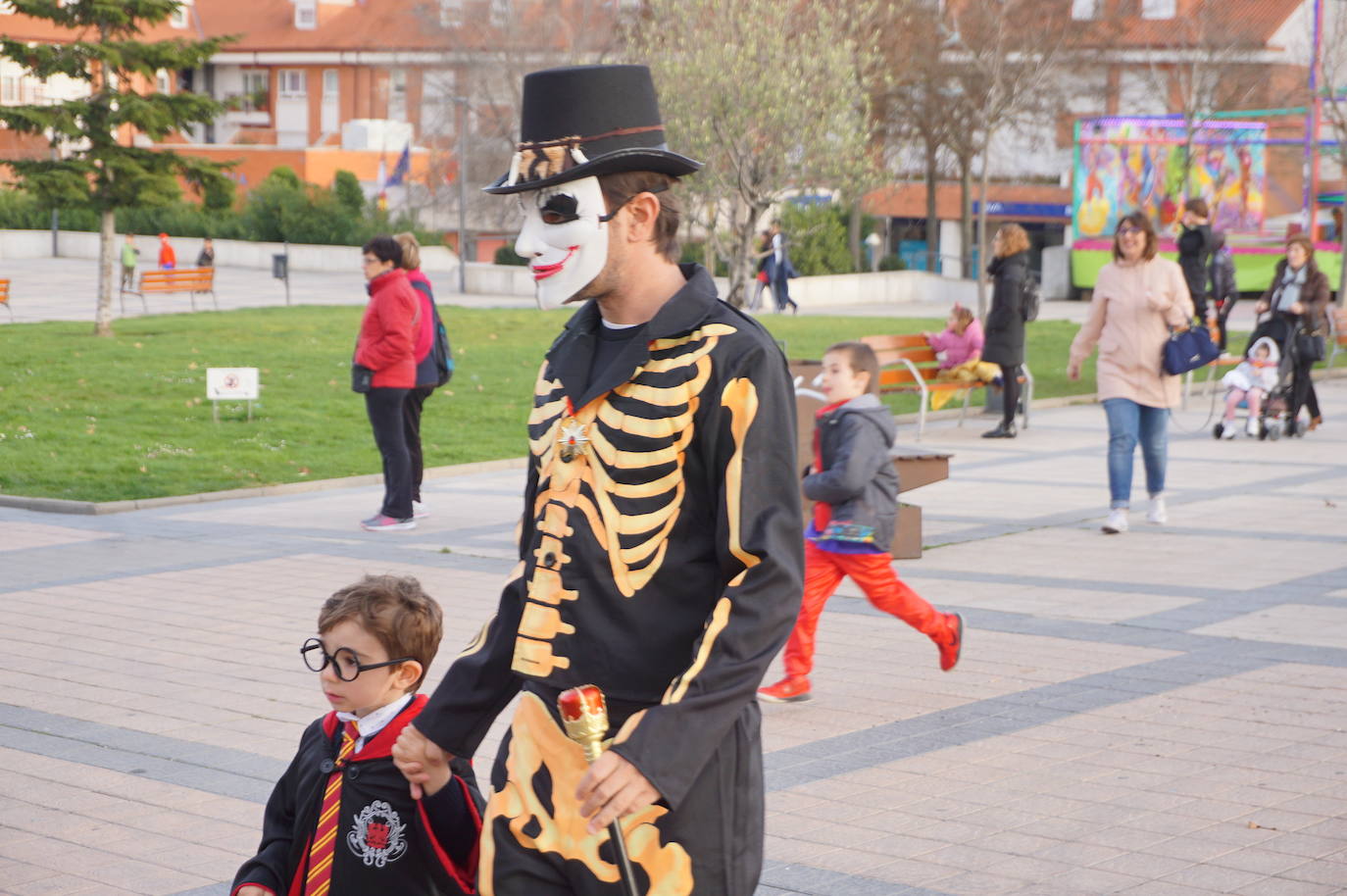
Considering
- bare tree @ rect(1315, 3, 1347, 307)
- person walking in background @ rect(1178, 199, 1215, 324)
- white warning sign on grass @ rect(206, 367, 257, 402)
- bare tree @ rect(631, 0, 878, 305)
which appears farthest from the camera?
bare tree @ rect(1315, 3, 1347, 307)

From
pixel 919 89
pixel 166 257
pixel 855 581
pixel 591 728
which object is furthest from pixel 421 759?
pixel 919 89

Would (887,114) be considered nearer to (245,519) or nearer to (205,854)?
(245,519)

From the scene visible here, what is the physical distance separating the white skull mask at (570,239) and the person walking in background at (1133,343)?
8535 mm

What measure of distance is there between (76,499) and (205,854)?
7950mm

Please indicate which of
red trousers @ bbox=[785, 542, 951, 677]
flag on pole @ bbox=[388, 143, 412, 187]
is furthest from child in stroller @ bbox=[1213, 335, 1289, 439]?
flag on pole @ bbox=[388, 143, 412, 187]

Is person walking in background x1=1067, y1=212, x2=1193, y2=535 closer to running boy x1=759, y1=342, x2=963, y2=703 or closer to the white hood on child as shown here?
running boy x1=759, y1=342, x2=963, y2=703

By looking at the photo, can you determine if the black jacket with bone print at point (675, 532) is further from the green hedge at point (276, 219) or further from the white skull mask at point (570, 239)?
the green hedge at point (276, 219)

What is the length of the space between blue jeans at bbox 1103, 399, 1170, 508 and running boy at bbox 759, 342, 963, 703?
4350mm

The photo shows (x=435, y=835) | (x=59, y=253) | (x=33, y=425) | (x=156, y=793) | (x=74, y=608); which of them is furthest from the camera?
(x=59, y=253)

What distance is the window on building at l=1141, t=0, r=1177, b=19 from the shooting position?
5531 cm

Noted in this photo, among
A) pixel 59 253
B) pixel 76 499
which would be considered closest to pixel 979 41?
pixel 59 253

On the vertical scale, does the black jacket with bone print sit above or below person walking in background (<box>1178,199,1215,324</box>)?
below

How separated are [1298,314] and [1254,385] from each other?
2.88 ft

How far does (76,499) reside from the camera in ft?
41.1
